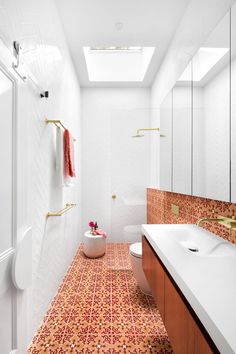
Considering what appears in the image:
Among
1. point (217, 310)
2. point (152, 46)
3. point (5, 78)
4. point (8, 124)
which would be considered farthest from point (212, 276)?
point (152, 46)

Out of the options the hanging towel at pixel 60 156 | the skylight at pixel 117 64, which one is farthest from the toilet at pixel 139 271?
the skylight at pixel 117 64

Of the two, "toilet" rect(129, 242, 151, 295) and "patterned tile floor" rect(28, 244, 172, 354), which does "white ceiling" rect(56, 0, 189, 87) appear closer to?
"toilet" rect(129, 242, 151, 295)

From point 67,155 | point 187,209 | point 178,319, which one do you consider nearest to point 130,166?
point 67,155

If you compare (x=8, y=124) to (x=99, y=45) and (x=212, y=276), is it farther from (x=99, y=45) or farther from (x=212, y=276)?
(x=99, y=45)

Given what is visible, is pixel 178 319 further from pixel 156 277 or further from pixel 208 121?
pixel 208 121

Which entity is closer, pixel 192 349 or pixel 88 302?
pixel 192 349

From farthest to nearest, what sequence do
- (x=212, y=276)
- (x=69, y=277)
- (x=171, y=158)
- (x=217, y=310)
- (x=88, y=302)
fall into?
(x=69, y=277) → (x=171, y=158) → (x=88, y=302) → (x=212, y=276) → (x=217, y=310)

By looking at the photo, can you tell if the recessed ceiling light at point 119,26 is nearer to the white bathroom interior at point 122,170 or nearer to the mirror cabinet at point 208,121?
the white bathroom interior at point 122,170

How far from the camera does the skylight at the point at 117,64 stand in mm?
2953

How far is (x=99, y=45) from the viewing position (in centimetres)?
238

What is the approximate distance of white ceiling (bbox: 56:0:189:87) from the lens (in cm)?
183

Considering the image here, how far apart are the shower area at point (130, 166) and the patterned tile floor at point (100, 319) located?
0.78 metres

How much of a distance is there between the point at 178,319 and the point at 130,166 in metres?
2.12

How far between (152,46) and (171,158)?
1.49 metres
